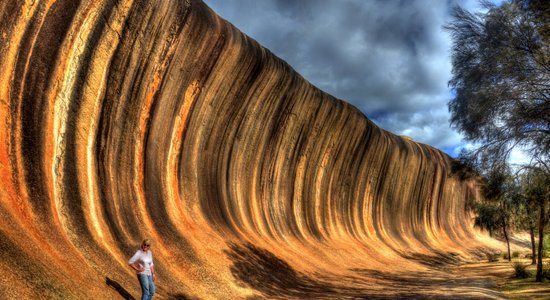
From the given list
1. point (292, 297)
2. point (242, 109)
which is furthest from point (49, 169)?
point (242, 109)

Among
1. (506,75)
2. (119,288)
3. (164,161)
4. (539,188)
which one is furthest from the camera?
(539,188)

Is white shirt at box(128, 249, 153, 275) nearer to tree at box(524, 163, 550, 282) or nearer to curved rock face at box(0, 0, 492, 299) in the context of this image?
curved rock face at box(0, 0, 492, 299)

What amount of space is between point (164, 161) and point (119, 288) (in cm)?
596

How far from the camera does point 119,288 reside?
8680 millimetres

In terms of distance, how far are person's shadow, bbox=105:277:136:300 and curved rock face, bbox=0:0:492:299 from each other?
61mm

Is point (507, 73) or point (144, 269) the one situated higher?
point (507, 73)

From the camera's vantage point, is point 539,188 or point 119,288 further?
point 539,188

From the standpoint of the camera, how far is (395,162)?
33656 millimetres

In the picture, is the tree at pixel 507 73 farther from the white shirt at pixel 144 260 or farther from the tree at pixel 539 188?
the white shirt at pixel 144 260

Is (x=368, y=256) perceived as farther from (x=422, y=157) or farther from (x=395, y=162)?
(x=422, y=157)

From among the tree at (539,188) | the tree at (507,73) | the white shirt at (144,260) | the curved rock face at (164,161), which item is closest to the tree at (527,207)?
the tree at (539,188)

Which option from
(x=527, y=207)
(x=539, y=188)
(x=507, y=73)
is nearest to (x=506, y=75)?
(x=507, y=73)

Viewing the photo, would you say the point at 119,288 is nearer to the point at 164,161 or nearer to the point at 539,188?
the point at 164,161

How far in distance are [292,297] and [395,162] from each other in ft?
74.3
